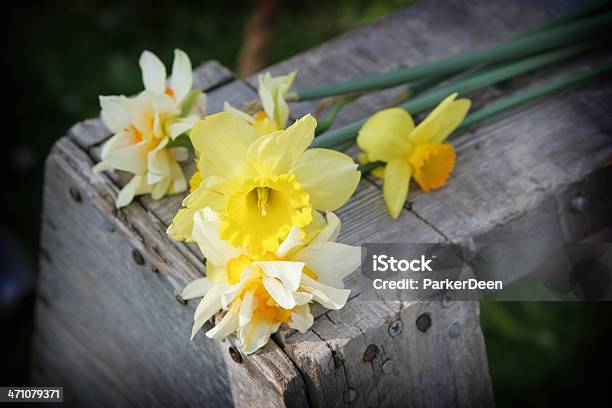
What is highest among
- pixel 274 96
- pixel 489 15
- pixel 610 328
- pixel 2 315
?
pixel 274 96

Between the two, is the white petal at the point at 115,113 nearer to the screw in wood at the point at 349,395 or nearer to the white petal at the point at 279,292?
the white petal at the point at 279,292

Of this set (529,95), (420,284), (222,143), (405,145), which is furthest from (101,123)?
(529,95)

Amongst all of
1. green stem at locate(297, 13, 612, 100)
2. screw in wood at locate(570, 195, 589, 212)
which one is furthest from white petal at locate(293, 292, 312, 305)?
screw in wood at locate(570, 195, 589, 212)

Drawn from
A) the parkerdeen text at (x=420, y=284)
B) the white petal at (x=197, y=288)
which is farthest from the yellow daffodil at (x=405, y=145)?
the white petal at (x=197, y=288)

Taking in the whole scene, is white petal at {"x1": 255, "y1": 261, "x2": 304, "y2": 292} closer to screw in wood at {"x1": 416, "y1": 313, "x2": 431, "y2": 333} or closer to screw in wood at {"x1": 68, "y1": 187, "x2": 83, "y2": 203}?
screw in wood at {"x1": 416, "y1": 313, "x2": 431, "y2": 333}

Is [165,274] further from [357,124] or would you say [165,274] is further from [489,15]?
[489,15]

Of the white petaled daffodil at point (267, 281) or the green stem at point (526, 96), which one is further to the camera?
the green stem at point (526, 96)

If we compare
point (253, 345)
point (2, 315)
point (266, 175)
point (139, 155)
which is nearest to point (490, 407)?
point (253, 345)
